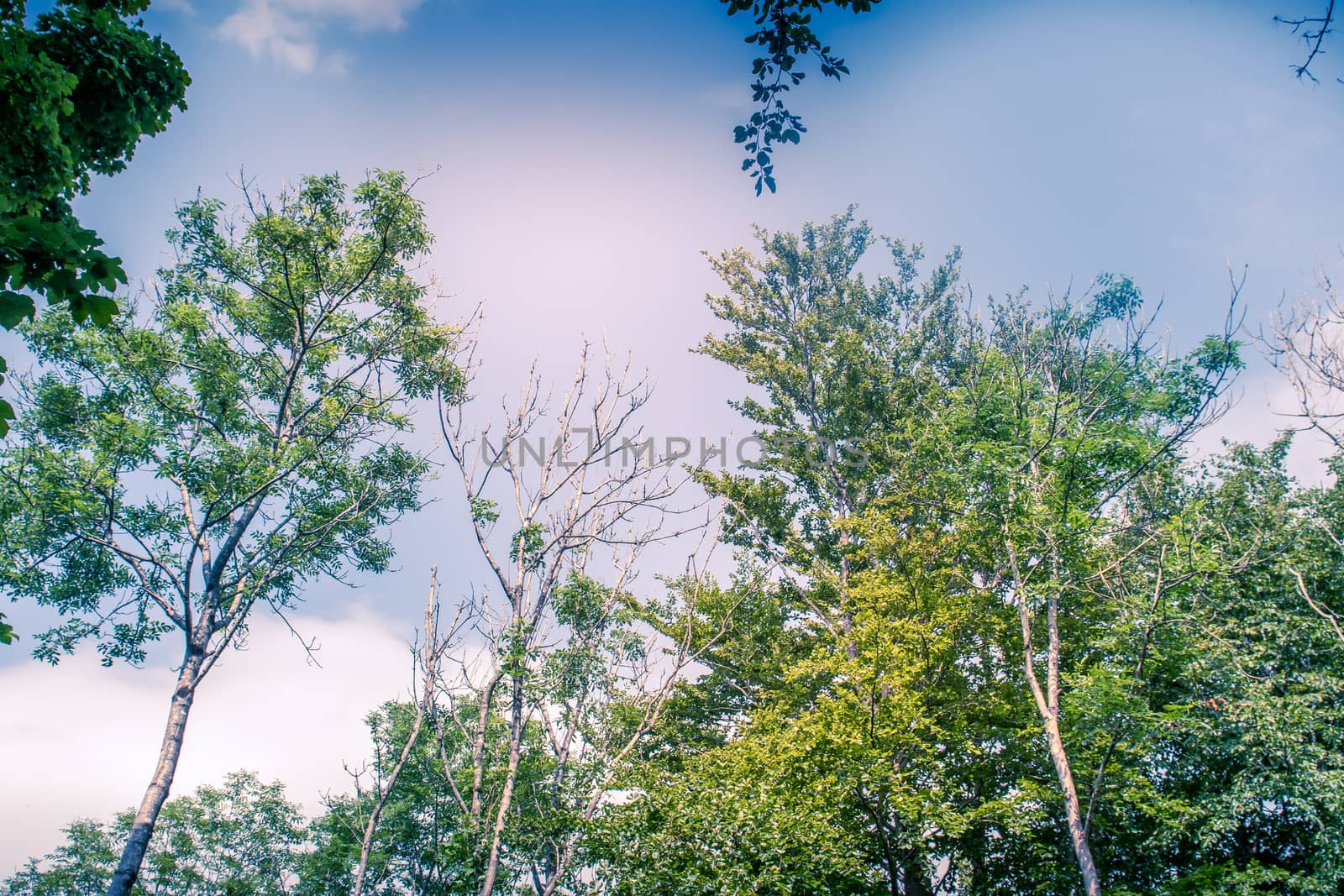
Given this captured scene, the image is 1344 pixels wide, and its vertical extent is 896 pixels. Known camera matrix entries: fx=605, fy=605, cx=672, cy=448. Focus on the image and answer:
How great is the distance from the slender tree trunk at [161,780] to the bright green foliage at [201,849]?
27.4 m

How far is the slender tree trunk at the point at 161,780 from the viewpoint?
8578 millimetres

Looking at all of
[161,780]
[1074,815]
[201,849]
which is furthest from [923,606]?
[201,849]

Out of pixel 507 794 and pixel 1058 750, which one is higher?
pixel 1058 750

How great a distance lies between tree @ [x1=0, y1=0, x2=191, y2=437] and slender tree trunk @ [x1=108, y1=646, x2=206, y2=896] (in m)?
7.62

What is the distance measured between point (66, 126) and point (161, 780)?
9.18 metres

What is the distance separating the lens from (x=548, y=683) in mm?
Result: 8953

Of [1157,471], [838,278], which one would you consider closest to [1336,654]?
[1157,471]

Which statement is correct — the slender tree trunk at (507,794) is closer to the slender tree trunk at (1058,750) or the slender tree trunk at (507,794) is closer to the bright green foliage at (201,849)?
the slender tree trunk at (1058,750)

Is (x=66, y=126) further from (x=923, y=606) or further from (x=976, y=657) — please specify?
(x=976, y=657)

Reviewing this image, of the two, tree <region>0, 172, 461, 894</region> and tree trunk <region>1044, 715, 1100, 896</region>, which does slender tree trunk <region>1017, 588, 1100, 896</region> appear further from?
tree <region>0, 172, 461, 894</region>

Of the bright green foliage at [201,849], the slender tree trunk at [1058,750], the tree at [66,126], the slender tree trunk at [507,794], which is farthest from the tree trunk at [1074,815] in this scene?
the bright green foliage at [201,849]

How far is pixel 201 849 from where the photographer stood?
34.2 m

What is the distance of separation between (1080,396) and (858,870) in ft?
35.3

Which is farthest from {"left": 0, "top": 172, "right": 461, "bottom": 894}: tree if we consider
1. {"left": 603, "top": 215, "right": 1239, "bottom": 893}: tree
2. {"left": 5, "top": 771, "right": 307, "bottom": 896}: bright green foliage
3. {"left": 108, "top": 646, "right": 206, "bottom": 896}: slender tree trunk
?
{"left": 5, "top": 771, "right": 307, "bottom": 896}: bright green foliage
